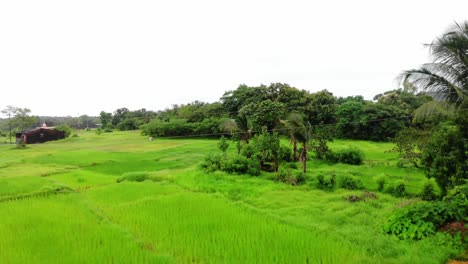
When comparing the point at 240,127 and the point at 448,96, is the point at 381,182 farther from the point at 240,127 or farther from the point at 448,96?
the point at 240,127

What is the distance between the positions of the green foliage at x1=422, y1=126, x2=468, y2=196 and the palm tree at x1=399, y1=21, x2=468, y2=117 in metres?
0.82

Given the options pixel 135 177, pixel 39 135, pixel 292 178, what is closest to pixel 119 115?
pixel 39 135

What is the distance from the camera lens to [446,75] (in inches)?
320

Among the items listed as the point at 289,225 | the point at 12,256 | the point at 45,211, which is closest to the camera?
the point at 12,256

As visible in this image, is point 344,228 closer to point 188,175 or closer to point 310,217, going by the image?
point 310,217

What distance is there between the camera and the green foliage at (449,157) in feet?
24.8

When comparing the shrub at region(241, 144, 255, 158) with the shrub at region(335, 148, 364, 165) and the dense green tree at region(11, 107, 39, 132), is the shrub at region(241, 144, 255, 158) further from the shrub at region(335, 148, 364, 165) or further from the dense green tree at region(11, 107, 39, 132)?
the dense green tree at region(11, 107, 39, 132)

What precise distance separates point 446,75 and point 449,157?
226 centimetres

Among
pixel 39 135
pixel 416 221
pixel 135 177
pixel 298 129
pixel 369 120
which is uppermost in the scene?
pixel 369 120

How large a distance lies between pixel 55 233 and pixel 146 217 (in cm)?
213

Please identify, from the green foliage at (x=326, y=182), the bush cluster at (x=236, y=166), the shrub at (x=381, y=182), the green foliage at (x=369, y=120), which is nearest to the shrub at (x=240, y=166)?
the bush cluster at (x=236, y=166)

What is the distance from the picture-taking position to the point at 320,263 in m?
5.44

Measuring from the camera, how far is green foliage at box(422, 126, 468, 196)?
7570 millimetres

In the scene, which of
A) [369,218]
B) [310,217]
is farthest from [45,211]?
[369,218]
